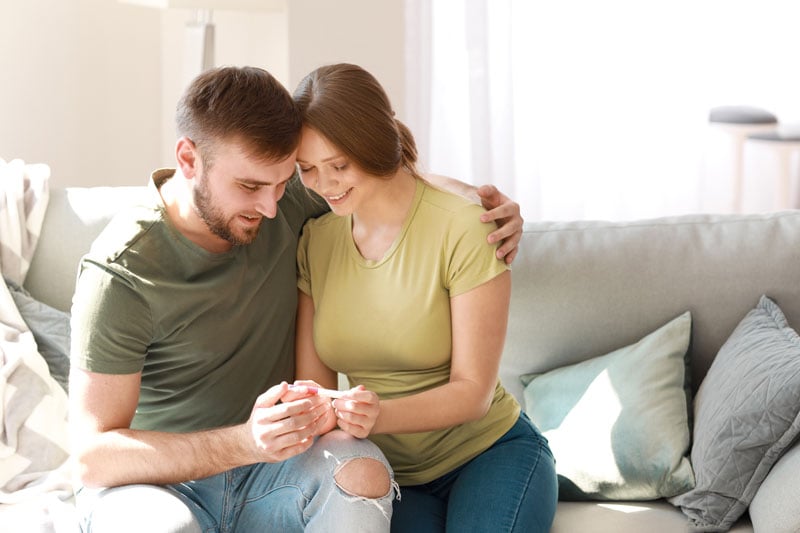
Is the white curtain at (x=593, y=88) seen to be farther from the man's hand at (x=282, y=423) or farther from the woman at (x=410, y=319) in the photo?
the man's hand at (x=282, y=423)

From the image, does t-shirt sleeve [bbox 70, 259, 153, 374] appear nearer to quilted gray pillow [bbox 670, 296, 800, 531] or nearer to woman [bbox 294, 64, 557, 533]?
woman [bbox 294, 64, 557, 533]

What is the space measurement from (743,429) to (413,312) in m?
0.62

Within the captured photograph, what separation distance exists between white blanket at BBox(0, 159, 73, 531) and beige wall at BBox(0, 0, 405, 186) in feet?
3.41

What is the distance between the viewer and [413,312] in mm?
1897

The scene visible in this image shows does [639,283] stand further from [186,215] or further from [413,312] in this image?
[186,215]

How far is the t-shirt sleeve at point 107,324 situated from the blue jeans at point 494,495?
536 mm

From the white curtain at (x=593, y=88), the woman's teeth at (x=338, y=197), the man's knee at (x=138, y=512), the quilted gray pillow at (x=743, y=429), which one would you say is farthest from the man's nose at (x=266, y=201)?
the white curtain at (x=593, y=88)

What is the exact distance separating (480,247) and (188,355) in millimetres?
544

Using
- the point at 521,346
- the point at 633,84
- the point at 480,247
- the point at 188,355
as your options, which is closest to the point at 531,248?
the point at 521,346

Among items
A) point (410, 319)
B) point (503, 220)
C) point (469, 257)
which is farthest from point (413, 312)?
point (503, 220)

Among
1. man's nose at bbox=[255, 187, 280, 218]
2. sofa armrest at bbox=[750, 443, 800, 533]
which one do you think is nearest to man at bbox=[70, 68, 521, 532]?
man's nose at bbox=[255, 187, 280, 218]

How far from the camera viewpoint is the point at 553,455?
2061 millimetres

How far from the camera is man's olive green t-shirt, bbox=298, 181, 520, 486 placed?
1.89m

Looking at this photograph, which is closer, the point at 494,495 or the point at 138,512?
the point at 138,512
